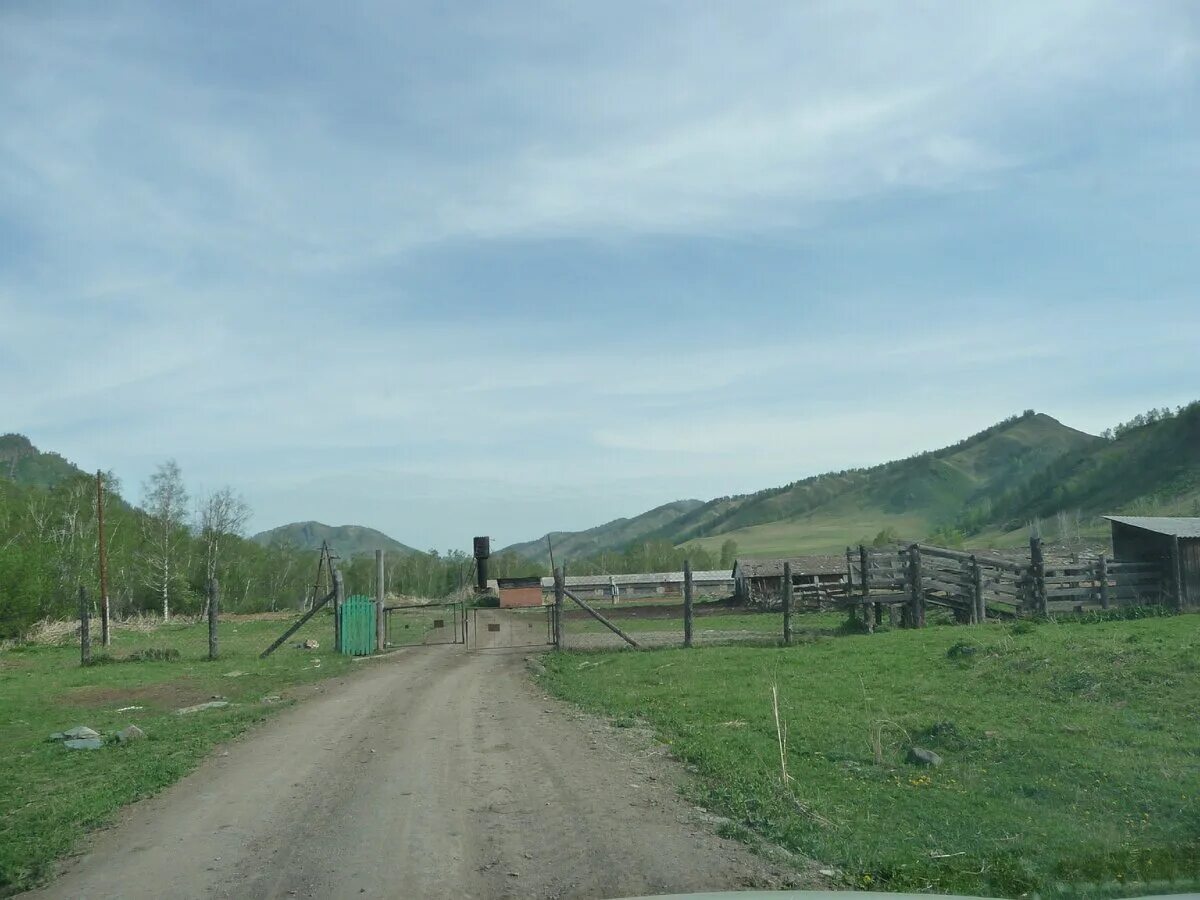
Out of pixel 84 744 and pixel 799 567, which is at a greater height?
pixel 799 567

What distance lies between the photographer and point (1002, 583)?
2756cm

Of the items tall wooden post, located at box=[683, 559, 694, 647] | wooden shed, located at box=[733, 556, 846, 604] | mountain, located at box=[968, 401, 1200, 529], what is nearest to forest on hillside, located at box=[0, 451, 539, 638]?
wooden shed, located at box=[733, 556, 846, 604]

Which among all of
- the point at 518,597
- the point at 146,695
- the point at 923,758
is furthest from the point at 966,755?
the point at 518,597

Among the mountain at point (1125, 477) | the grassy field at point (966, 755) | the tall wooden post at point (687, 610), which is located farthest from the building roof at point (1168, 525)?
the mountain at point (1125, 477)

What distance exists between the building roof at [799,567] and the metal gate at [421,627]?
65.8ft

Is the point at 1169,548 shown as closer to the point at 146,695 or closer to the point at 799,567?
the point at 146,695

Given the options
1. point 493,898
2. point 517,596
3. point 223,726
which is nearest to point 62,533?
point 517,596

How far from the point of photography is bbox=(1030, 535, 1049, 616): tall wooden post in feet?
86.9

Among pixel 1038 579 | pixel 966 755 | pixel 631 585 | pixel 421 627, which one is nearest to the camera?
pixel 966 755

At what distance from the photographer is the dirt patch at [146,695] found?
17562 millimetres

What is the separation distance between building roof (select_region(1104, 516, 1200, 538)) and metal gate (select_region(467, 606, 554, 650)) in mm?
17718

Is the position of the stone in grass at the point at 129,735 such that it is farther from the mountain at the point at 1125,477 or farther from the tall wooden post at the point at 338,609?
the mountain at the point at 1125,477

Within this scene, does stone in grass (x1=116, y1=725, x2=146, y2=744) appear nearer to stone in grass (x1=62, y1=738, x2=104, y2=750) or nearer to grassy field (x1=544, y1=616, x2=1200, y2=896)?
stone in grass (x1=62, y1=738, x2=104, y2=750)

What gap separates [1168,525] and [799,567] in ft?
113
